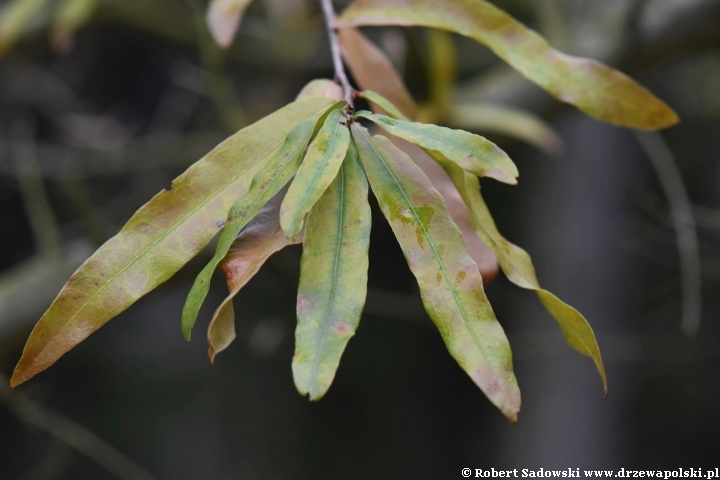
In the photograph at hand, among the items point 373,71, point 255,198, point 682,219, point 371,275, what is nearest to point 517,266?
point 255,198

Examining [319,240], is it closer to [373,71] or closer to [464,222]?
[464,222]

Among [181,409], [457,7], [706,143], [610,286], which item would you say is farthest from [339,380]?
[457,7]

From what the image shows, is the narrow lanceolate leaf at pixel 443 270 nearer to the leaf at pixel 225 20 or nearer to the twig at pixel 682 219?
the leaf at pixel 225 20

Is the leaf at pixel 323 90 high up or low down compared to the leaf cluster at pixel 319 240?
up

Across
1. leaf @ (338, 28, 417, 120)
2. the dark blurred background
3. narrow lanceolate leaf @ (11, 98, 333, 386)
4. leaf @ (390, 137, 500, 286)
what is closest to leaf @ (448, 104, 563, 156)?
the dark blurred background

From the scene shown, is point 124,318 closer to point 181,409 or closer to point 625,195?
point 181,409

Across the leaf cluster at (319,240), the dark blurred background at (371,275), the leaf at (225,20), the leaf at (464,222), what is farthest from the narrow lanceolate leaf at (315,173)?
the dark blurred background at (371,275)

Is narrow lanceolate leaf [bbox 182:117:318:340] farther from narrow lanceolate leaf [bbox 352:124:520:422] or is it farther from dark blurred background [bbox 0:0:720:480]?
dark blurred background [bbox 0:0:720:480]
